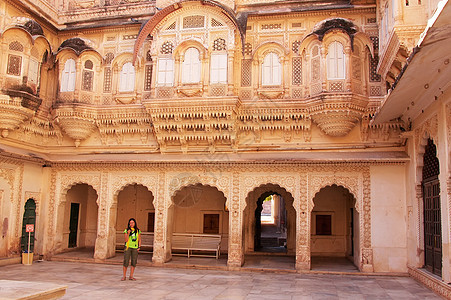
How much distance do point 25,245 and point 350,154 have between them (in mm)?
9930

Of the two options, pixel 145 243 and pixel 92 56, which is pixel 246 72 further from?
pixel 145 243

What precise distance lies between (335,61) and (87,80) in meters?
7.55

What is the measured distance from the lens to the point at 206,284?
992cm

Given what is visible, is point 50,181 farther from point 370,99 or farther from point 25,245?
point 370,99

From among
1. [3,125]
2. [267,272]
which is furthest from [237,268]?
[3,125]

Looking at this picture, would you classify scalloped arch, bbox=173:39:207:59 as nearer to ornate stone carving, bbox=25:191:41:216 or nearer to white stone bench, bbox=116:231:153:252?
ornate stone carving, bbox=25:191:41:216

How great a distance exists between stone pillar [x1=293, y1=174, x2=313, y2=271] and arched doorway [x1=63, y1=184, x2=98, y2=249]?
7870mm

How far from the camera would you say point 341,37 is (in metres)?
11.9

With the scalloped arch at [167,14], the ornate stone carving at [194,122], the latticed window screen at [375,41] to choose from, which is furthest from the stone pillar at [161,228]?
the latticed window screen at [375,41]

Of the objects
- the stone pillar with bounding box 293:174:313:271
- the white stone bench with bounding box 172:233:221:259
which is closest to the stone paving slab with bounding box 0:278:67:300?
the stone pillar with bounding box 293:174:313:271

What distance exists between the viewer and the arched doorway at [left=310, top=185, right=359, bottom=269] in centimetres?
1490

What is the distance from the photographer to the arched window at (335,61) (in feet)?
38.7

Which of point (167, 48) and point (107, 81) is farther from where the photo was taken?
point (107, 81)

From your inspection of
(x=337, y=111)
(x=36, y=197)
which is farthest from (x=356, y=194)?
(x=36, y=197)
